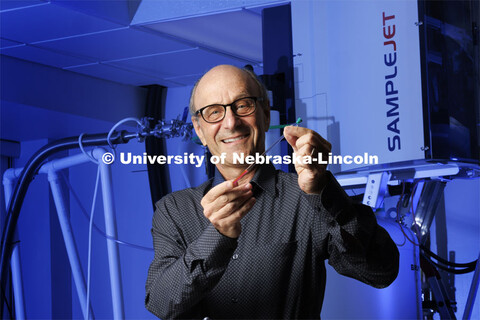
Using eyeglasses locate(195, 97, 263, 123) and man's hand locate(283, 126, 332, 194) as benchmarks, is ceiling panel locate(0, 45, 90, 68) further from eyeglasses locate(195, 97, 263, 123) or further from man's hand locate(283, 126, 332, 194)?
man's hand locate(283, 126, 332, 194)

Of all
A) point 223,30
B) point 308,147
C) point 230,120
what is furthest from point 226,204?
point 223,30

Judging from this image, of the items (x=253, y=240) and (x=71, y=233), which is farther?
(x=71, y=233)

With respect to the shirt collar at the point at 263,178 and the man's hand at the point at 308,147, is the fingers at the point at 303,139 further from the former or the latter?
the shirt collar at the point at 263,178

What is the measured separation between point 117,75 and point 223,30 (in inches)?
34.7

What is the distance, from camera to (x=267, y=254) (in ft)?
4.38

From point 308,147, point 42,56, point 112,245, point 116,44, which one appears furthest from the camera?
point 42,56

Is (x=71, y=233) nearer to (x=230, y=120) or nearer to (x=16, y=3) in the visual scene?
(x=16, y=3)

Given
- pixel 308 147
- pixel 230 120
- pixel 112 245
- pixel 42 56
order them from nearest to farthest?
pixel 308 147 < pixel 230 120 < pixel 112 245 < pixel 42 56

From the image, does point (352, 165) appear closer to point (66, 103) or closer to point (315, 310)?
point (315, 310)

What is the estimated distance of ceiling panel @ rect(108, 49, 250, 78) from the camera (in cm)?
322

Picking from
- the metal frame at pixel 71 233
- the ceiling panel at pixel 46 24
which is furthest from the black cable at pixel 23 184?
the ceiling panel at pixel 46 24

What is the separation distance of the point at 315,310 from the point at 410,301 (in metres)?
0.98

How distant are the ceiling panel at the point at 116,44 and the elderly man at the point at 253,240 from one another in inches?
61.8

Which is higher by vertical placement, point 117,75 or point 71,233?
point 117,75
